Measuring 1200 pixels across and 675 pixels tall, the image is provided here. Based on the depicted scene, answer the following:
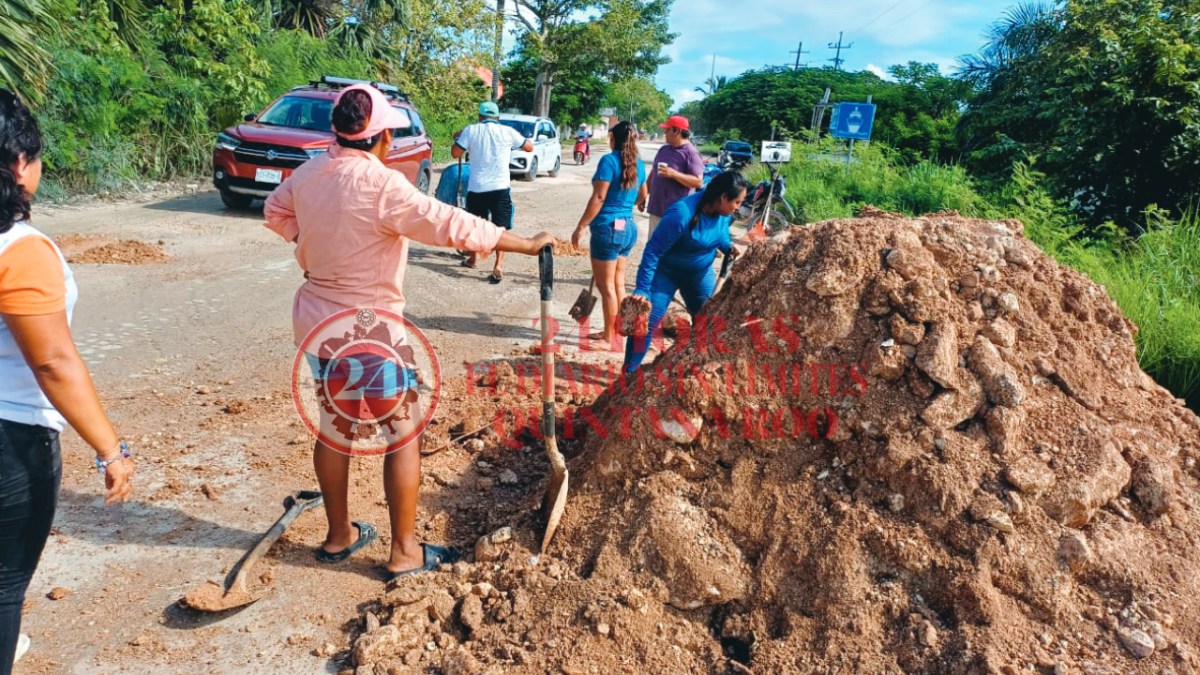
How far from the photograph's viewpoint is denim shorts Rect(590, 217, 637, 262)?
19.0 feet

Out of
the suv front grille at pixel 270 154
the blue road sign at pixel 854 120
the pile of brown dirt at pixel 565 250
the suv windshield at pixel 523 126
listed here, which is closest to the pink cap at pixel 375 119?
the pile of brown dirt at pixel 565 250

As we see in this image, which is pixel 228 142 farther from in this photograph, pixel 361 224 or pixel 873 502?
pixel 873 502

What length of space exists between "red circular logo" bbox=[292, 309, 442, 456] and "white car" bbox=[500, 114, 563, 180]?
16.5 m

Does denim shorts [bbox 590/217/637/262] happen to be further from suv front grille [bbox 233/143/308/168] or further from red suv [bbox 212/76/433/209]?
suv front grille [bbox 233/143/308/168]

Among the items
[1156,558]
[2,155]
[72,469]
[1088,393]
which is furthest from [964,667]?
[72,469]

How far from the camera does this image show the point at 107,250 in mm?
7828

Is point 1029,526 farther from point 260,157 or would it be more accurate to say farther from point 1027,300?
point 260,157

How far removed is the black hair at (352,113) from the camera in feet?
8.84

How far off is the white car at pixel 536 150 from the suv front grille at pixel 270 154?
9082 millimetres

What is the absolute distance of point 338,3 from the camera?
2127 cm

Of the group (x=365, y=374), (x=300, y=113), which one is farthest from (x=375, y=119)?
(x=300, y=113)

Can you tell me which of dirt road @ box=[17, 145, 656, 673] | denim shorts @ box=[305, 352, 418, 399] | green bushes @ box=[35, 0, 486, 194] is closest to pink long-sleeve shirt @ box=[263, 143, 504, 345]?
denim shorts @ box=[305, 352, 418, 399]

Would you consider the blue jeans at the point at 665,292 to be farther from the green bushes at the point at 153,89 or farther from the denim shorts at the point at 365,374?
the green bushes at the point at 153,89

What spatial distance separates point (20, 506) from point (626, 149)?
450cm
